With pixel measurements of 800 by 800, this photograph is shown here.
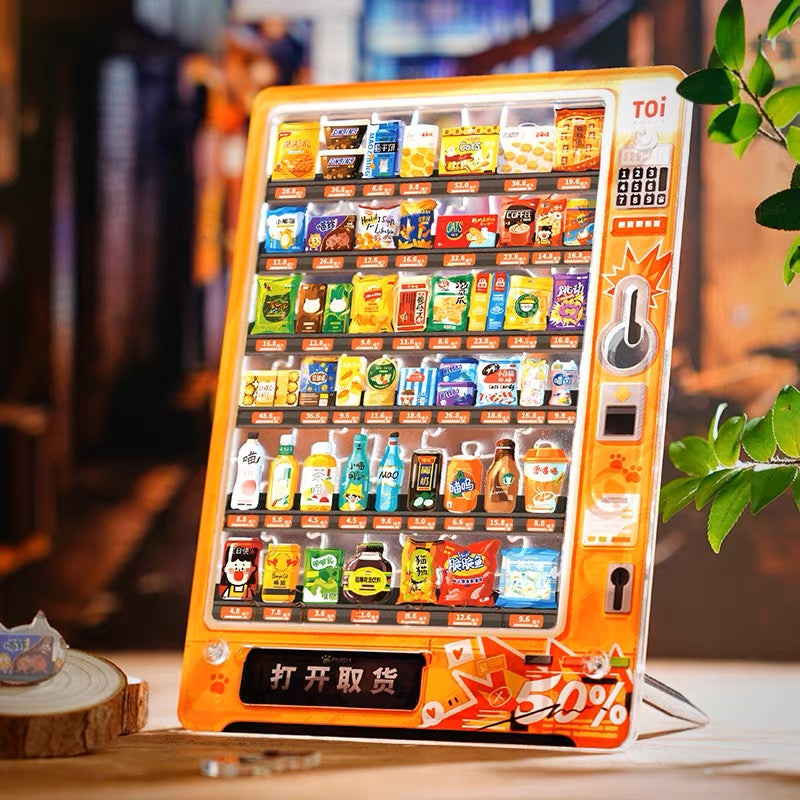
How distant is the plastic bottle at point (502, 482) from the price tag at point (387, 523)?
0.61 feet

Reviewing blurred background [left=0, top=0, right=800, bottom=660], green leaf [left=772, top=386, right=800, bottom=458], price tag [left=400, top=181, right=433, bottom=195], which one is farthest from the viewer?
blurred background [left=0, top=0, right=800, bottom=660]

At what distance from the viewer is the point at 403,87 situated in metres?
2.80

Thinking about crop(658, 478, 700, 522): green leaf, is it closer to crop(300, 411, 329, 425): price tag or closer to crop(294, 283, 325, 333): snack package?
crop(300, 411, 329, 425): price tag

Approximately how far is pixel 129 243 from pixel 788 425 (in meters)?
3.21

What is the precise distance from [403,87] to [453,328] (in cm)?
58

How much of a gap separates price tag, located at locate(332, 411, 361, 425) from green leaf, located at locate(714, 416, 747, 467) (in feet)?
2.67

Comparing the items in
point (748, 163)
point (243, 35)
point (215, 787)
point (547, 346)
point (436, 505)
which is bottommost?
point (215, 787)

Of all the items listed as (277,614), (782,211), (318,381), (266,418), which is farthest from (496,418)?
(782,211)

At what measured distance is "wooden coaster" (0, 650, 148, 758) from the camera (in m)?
2.29

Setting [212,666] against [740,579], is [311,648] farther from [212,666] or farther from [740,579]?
[740,579]

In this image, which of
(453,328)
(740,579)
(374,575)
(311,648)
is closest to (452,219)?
(453,328)

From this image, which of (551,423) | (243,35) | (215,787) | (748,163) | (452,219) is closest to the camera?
(215,787)

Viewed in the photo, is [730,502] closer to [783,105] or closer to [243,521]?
[783,105]

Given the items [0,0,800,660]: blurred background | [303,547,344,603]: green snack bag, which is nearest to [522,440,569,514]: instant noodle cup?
[303,547,344,603]: green snack bag
